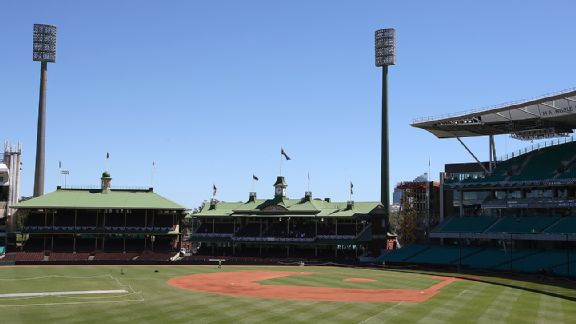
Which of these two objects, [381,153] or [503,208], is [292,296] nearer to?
[503,208]

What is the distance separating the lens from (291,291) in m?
56.5

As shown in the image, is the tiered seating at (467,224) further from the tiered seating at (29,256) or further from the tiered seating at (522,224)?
the tiered seating at (29,256)

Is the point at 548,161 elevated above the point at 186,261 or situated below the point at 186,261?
above

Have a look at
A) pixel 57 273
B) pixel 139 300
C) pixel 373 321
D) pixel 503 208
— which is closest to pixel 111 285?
pixel 139 300

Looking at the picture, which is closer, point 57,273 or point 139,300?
point 139,300

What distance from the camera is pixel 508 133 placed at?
309 ft

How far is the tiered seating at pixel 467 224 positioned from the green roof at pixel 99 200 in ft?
148

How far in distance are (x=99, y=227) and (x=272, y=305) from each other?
64.3 metres

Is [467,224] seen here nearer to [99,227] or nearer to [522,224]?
[522,224]

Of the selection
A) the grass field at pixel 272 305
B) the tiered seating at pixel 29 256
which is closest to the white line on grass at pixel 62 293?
the grass field at pixel 272 305

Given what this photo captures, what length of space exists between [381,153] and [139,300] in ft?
230

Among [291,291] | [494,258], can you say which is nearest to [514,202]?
[494,258]

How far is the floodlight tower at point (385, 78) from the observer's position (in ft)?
360

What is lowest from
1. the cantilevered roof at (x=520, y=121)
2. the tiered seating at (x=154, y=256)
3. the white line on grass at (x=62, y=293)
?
the tiered seating at (x=154, y=256)
